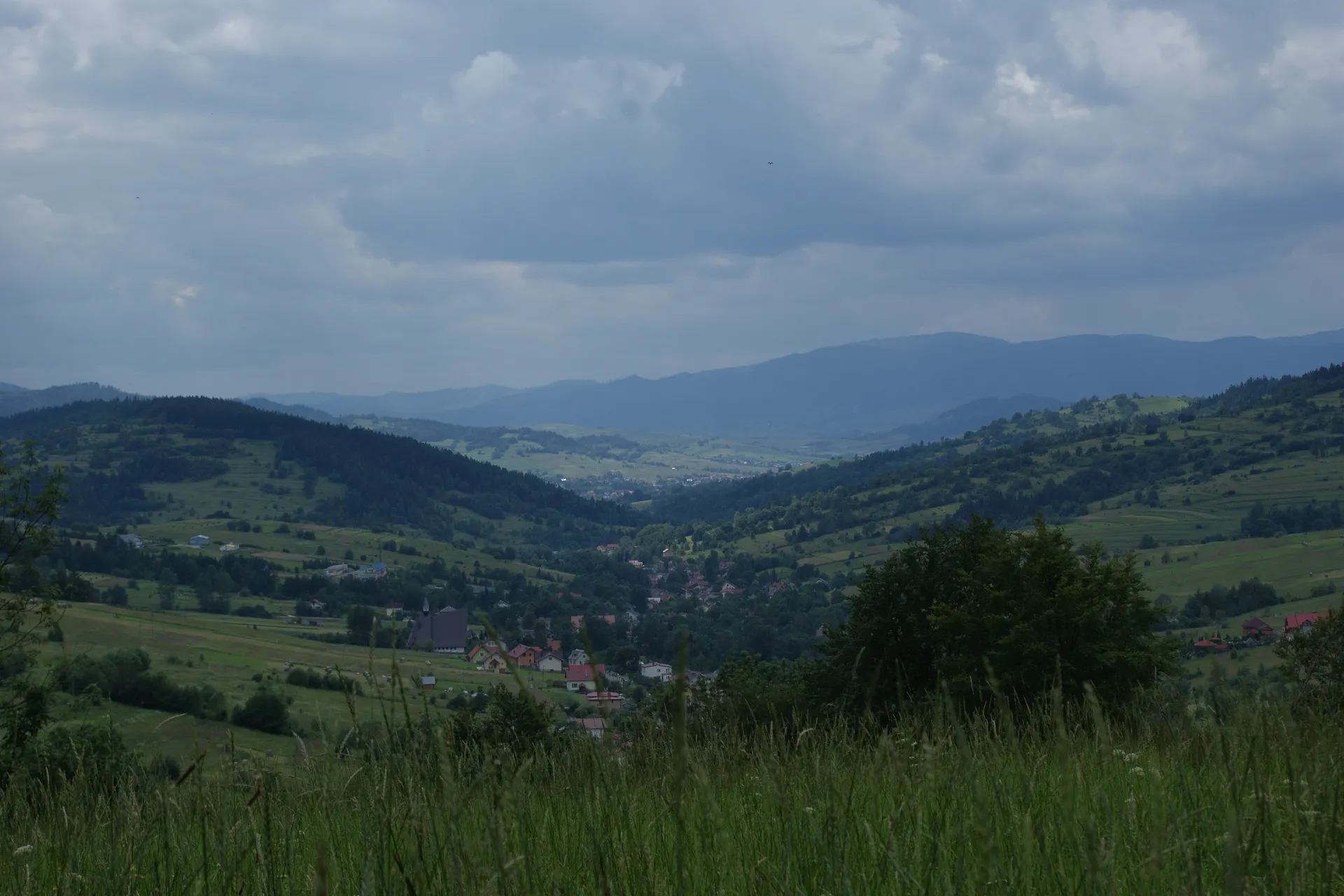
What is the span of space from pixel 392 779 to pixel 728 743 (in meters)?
3.17

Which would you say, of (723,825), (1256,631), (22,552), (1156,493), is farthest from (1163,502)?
(723,825)

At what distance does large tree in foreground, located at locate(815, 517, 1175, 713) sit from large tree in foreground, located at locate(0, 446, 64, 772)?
→ 15271 mm

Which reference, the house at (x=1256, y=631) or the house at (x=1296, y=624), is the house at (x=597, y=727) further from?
the house at (x=1296, y=624)

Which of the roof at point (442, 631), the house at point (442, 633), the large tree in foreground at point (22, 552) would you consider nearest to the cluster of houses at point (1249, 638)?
the large tree in foreground at point (22, 552)

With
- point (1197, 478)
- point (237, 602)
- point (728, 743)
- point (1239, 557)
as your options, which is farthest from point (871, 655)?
point (1197, 478)

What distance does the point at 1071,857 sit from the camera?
8.87 feet

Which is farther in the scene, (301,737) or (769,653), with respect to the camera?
(769,653)

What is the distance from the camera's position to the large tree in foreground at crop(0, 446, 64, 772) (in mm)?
18547

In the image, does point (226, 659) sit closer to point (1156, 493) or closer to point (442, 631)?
point (442, 631)

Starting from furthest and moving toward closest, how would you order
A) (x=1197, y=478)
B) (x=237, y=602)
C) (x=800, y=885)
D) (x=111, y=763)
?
(x=1197, y=478), (x=237, y=602), (x=111, y=763), (x=800, y=885)

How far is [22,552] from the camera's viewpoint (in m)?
20.4

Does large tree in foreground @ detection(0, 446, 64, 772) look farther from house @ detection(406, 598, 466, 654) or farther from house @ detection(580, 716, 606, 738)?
house @ detection(406, 598, 466, 654)

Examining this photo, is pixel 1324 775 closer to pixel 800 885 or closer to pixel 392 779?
pixel 800 885

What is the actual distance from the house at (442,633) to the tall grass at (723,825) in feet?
300
